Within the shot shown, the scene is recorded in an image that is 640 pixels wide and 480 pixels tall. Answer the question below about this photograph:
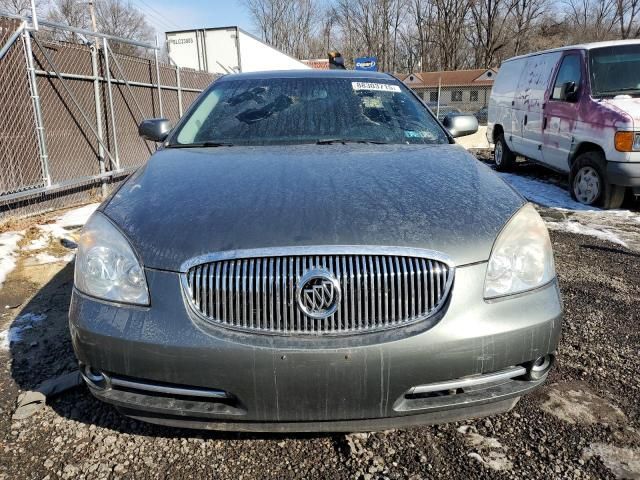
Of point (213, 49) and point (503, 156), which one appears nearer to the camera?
point (503, 156)

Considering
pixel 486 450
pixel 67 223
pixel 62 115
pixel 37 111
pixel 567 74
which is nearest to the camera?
pixel 486 450

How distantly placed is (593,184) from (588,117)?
0.86 m

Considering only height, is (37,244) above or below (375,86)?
below

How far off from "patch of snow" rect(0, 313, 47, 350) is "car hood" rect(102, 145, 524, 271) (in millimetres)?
1371

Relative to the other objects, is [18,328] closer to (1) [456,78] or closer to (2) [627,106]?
(2) [627,106]

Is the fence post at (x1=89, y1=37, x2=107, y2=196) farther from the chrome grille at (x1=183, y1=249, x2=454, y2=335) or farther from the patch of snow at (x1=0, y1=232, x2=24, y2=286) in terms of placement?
the chrome grille at (x1=183, y1=249, x2=454, y2=335)

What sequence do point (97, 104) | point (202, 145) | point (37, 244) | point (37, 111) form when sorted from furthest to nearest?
point (97, 104) → point (37, 111) → point (37, 244) → point (202, 145)

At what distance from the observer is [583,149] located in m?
6.50

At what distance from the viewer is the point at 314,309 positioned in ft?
5.28

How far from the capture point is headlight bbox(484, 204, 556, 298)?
5.72 feet

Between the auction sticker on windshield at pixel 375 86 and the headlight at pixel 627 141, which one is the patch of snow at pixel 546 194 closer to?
the headlight at pixel 627 141

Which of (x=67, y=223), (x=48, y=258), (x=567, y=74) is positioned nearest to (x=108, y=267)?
(x=48, y=258)

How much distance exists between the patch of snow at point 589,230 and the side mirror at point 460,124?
236 centimetres

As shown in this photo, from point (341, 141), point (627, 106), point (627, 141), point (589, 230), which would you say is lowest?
point (589, 230)
